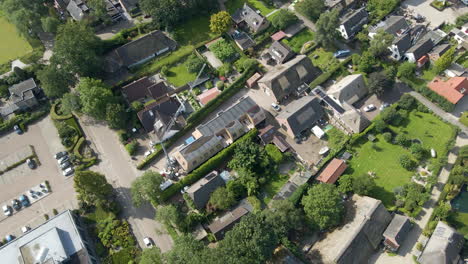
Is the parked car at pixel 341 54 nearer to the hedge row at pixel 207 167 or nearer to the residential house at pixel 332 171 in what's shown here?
the residential house at pixel 332 171

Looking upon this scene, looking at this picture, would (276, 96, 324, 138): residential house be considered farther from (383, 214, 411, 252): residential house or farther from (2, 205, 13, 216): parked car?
(2, 205, 13, 216): parked car

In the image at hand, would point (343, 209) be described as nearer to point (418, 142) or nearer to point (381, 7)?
point (418, 142)

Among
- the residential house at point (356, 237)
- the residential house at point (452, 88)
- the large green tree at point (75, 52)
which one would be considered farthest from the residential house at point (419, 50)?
the large green tree at point (75, 52)

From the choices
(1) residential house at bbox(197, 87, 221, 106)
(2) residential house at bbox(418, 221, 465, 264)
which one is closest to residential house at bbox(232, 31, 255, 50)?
(1) residential house at bbox(197, 87, 221, 106)

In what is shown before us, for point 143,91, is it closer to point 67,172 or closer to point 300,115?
point 67,172

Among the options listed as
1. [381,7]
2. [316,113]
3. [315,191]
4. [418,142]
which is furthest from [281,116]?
[381,7]

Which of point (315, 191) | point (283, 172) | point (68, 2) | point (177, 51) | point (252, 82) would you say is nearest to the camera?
point (315, 191)
